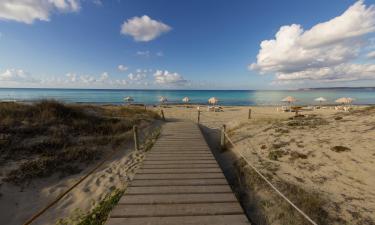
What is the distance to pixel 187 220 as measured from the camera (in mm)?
3146

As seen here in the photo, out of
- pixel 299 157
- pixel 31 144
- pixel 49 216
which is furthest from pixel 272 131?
pixel 31 144

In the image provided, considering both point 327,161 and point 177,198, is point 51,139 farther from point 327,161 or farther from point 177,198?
point 327,161

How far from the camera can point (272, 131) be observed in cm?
1005

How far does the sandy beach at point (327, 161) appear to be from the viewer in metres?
3.99

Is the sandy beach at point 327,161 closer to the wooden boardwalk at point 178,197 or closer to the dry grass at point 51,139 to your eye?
the wooden boardwalk at point 178,197

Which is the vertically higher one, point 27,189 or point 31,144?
point 31,144

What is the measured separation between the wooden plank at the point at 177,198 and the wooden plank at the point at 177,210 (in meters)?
0.10

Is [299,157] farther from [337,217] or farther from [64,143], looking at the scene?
[64,143]

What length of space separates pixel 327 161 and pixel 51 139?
1098 cm

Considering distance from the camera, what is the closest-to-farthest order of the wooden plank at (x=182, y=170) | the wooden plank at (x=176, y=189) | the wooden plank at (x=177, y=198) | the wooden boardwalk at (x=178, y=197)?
the wooden boardwalk at (x=178, y=197) → the wooden plank at (x=177, y=198) → the wooden plank at (x=176, y=189) → the wooden plank at (x=182, y=170)

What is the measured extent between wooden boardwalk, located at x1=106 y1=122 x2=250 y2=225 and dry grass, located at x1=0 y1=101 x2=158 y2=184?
11.8 ft

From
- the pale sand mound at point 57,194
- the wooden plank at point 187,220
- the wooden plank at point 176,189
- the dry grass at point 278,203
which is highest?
the wooden plank at point 176,189

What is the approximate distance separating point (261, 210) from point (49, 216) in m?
5.19

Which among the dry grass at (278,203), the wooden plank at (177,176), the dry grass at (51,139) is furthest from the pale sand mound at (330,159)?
→ the dry grass at (51,139)
